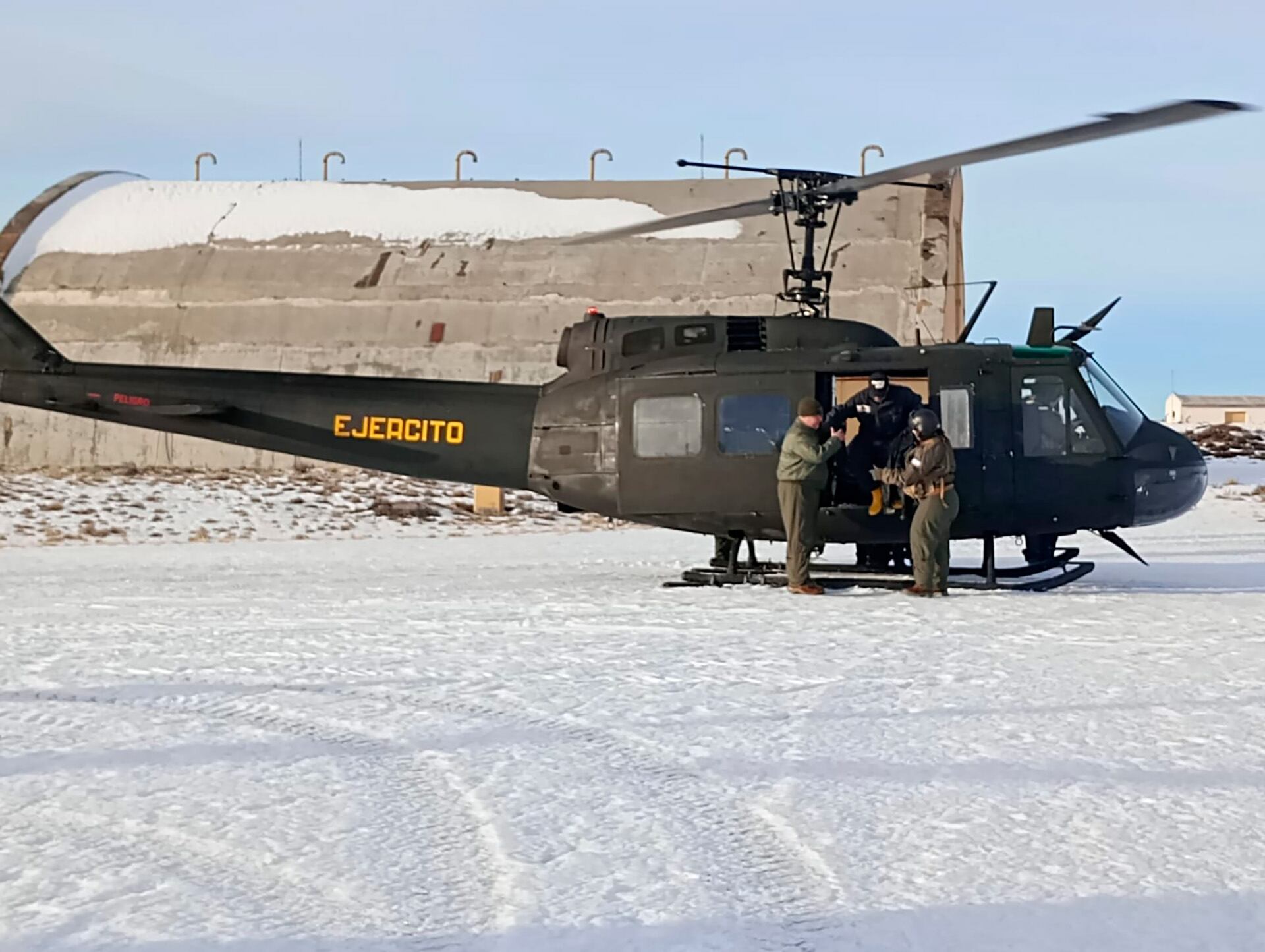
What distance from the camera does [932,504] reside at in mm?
10859

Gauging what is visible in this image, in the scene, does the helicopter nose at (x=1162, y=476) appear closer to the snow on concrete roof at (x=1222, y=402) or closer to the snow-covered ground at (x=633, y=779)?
the snow-covered ground at (x=633, y=779)

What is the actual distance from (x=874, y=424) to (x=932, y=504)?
0.99m

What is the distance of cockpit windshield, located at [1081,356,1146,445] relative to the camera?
11359 millimetres

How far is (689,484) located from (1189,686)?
5509 mm

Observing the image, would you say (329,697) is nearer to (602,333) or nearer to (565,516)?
(602,333)

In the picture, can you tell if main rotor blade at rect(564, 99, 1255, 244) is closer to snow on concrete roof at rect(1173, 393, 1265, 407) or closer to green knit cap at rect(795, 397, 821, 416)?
green knit cap at rect(795, 397, 821, 416)

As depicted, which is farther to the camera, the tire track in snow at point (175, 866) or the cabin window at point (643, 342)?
the cabin window at point (643, 342)

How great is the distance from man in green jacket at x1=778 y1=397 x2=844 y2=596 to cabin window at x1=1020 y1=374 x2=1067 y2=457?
1.53 m

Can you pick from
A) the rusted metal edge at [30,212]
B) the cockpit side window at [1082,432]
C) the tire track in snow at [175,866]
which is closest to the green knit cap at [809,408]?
the cockpit side window at [1082,432]

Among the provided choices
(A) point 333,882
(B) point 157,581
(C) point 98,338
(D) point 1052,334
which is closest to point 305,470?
(C) point 98,338

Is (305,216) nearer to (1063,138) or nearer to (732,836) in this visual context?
(1063,138)

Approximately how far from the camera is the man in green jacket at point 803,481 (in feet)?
36.2

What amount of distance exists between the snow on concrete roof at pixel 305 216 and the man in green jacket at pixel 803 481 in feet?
44.1

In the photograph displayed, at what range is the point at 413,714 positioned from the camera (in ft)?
20.3
